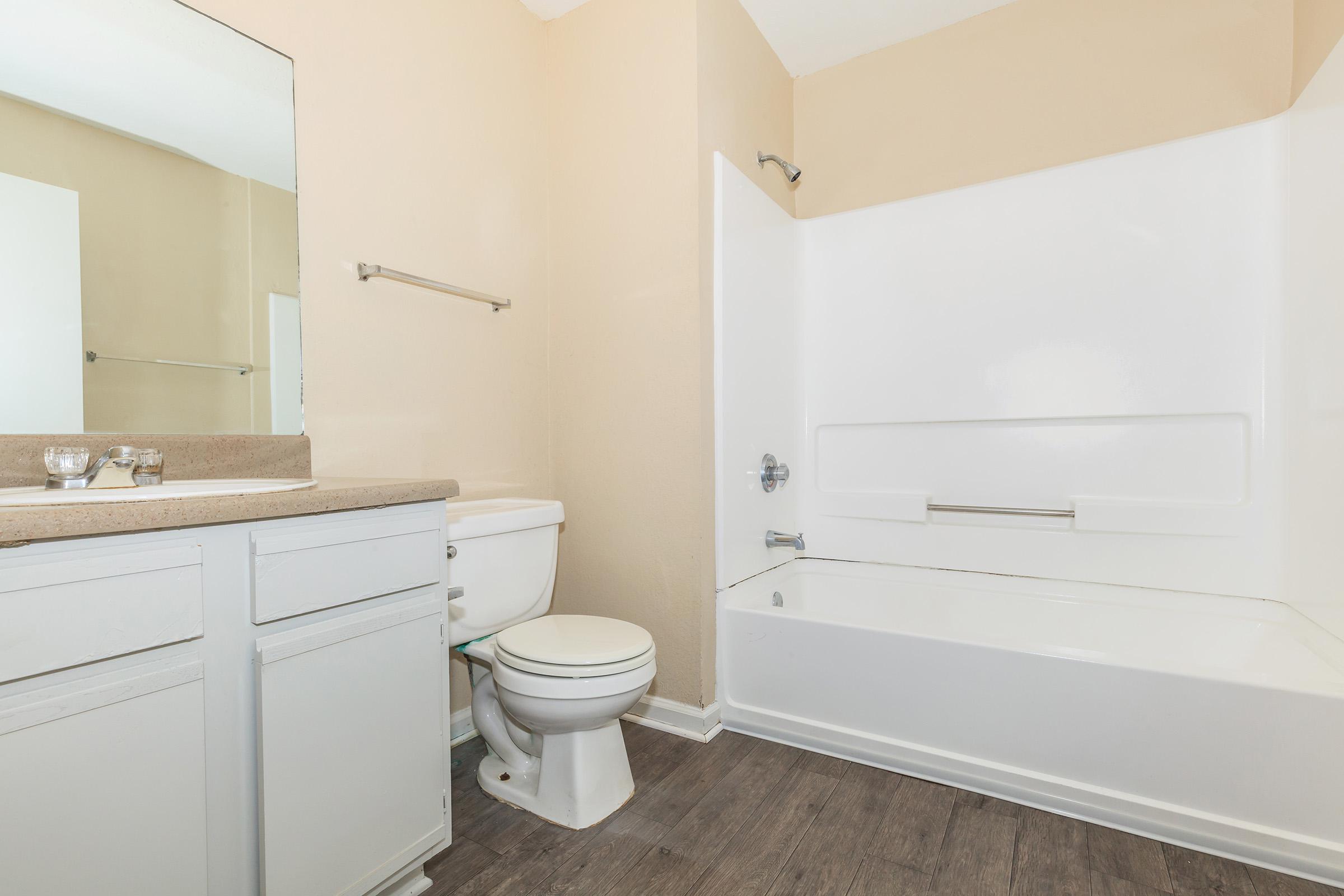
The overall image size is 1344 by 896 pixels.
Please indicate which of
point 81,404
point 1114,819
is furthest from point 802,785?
point 81,404

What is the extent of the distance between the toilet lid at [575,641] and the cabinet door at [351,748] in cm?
26

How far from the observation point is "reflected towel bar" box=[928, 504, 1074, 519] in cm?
215

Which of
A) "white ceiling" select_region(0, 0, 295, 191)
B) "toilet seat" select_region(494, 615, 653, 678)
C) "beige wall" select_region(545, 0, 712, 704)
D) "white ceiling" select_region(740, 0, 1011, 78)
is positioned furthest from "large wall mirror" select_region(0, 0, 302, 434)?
"white ceiling" select_region(740, 0, 1011, 78)

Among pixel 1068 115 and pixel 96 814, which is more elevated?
pixel 1068 115

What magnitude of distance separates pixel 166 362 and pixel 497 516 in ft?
2.60

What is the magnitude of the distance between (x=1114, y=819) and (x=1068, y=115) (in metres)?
2.18

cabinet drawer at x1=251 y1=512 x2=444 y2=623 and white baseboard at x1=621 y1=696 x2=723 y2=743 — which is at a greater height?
cabinet drawer at x1=251 y1=512 x2=444 y2=623

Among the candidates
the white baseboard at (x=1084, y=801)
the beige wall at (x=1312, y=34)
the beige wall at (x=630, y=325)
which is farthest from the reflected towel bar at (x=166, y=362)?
the beige wall at (x=1312, y=34)

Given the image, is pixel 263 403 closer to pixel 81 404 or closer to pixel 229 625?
pixel 81 404

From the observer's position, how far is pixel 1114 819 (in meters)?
1.51

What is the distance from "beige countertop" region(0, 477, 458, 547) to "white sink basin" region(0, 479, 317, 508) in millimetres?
18

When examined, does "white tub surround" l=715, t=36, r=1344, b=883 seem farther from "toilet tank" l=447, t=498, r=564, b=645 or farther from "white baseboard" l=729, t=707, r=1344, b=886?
"toilet tank" l=447, t=498, r=564, b=645

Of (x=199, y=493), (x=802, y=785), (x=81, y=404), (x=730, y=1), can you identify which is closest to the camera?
(x=199, y=493)

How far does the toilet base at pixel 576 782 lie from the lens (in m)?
1.57
